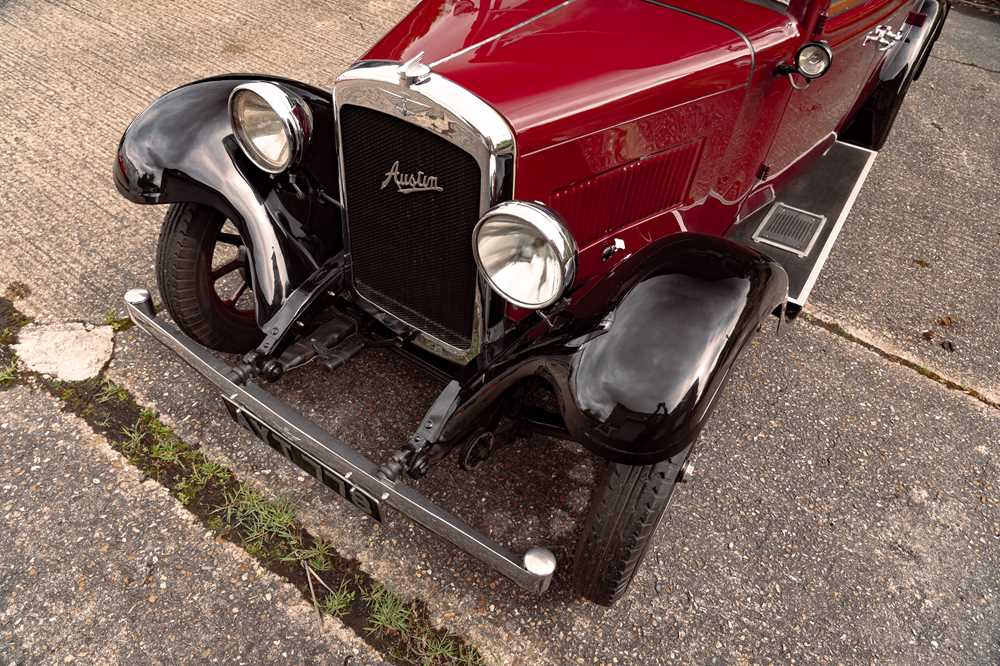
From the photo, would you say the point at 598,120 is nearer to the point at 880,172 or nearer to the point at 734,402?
the point at 734,402

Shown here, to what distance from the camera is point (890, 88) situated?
3.62 metres

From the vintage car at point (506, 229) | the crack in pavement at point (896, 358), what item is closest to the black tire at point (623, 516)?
the vintage car at point (506, 229)

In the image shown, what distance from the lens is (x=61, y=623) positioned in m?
1.76

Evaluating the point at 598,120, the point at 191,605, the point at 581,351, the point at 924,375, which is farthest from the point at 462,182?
the point at 924,375

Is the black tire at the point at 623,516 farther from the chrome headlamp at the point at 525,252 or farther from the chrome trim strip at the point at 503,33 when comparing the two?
the chrome trim strip at the point at 503,33

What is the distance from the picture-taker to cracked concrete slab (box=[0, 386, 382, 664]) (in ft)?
5.70

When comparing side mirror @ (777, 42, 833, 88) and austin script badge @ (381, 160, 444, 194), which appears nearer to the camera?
austin script badge @ (381, 160, 444, 194)

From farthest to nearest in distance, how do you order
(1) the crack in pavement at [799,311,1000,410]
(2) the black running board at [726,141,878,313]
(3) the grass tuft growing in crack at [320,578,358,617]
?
1. (1) the crack in pavement at [799,311,1000,410]
2. (2) the black running board at [726,141,878,313]
3. (3) the grass tuft growing in crack at [320,578,358,617]

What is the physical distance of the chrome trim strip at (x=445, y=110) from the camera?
156cm

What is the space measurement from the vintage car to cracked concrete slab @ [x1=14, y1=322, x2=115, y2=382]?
1.82ft

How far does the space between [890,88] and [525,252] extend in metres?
3.19

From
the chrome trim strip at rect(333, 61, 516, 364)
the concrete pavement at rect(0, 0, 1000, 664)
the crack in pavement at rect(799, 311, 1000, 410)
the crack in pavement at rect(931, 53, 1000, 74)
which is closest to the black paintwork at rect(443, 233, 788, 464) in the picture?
the chrome trim strip at rect(333, 61, 516, 364)

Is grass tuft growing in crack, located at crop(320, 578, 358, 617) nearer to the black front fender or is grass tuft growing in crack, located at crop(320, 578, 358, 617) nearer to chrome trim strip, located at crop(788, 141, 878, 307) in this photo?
the black front fender

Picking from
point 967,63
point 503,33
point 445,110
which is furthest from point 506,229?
point 967,63
